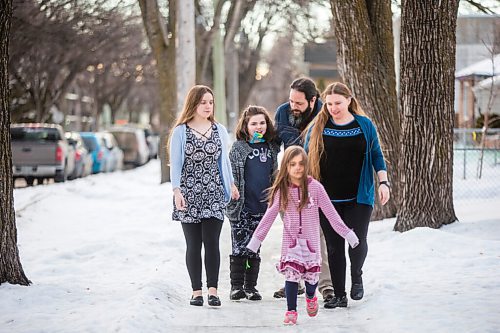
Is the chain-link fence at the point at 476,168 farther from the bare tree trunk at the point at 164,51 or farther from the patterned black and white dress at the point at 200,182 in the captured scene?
the patterned black and white dress at the point at 200,182

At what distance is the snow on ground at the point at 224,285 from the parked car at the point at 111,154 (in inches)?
806

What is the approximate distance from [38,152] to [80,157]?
Answer: 401 centimetres

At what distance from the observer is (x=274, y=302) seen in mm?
8336

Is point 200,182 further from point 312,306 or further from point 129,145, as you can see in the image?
point 129,145

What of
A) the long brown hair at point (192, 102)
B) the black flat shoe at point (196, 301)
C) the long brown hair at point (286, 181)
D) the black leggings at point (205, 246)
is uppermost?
the long brown hair at point (192, 102)

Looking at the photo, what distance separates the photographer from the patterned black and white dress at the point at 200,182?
793cm

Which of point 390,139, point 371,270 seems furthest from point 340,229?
point 390,139

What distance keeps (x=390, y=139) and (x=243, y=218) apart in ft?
17.6

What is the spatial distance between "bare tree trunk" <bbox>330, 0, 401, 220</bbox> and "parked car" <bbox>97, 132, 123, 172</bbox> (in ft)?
73.7

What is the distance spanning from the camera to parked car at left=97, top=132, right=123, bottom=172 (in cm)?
3556

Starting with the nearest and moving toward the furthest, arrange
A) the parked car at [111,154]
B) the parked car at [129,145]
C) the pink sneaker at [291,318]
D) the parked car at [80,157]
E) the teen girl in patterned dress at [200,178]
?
the pink sneaker at [291,318]
the teen girl in patterned dress at [200,178]
the parked car at [80,157]
the parked car at [111,154]
the parked car at [129,145]

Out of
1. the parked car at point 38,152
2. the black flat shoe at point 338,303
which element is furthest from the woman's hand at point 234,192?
the parked car at point 38,152

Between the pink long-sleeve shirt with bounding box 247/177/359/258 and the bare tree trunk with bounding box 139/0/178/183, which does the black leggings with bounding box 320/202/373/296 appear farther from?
the bare tree trunk with bounding box 139/0/178/183

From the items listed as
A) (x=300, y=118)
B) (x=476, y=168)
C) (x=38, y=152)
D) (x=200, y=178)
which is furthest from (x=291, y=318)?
(x=38, y=152)
